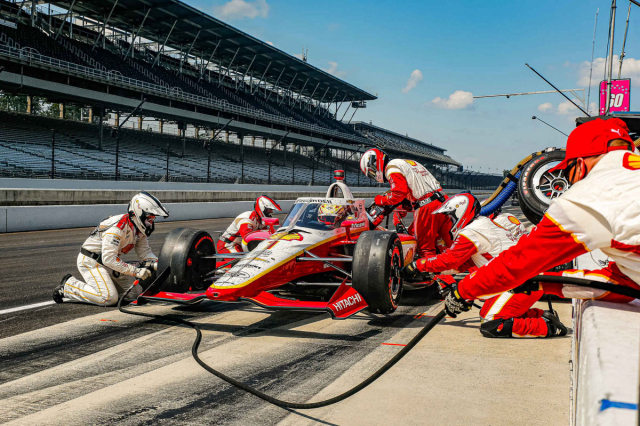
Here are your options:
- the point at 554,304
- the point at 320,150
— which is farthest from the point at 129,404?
the point at 320,150

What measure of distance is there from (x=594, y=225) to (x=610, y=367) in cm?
64

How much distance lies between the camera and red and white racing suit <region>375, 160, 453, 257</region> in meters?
7.36

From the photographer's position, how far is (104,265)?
6016 millimetres

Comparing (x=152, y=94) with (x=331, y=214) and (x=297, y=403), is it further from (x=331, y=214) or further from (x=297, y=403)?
(x=297, y=403)

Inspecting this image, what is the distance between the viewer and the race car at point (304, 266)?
490 centimetres

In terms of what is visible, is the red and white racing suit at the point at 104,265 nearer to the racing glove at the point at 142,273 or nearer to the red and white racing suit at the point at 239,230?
the racing glove at the point at 142,273

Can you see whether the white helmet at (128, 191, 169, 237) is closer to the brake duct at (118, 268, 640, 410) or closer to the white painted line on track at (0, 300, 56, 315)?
the brake duct at (118, 268, 640, 410)

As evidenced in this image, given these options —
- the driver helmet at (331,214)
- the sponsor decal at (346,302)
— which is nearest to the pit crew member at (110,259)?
the driver helmet at (331,214)

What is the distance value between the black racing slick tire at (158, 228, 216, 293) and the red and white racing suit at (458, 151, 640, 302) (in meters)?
4.07

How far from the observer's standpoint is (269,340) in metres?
4.59

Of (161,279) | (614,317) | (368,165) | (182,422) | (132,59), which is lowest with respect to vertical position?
(182,422)

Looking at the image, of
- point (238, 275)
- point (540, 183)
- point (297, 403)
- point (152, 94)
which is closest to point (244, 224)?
point (238, 275)

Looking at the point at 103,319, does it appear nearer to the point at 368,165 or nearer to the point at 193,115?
the point at 368,165

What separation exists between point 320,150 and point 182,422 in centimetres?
5034
